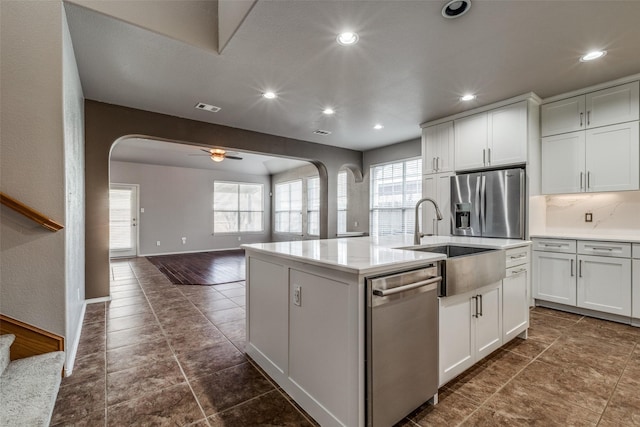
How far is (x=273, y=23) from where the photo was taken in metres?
2.22

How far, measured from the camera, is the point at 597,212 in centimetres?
356

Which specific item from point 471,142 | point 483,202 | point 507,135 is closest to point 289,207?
point 471,142

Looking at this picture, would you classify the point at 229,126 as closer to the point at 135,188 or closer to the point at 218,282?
the point at 218,282

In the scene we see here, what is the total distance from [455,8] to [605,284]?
326 centimetres

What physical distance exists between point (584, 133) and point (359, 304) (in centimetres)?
370

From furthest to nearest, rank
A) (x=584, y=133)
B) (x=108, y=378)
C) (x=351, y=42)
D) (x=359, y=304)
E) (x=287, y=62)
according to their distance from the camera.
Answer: (x=584, y=133) < (x=287, y=62) < (x=351, y=42) < (x=108, y=378) < (x=359, y=304)

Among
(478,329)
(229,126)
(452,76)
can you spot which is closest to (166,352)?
(478,329)

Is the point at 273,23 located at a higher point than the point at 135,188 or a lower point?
higher

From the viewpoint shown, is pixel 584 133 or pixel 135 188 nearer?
pixel 584 133

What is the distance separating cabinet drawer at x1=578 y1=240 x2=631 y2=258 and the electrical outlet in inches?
135

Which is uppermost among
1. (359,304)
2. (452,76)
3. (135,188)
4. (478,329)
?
(452,76)

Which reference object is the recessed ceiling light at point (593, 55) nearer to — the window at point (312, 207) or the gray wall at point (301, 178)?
the gray wall at point (301, 178)

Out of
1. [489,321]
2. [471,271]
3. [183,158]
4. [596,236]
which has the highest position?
[183,158]

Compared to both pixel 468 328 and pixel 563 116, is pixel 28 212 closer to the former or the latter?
pixel 468 328
